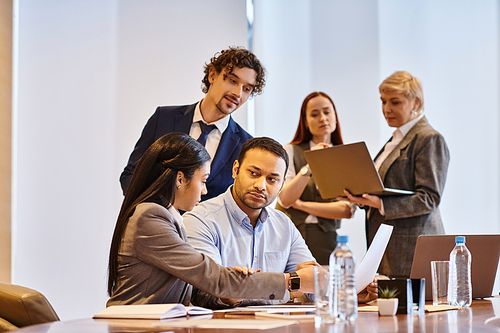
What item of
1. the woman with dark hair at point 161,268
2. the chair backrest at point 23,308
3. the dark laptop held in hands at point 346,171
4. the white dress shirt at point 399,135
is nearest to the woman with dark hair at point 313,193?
the dark laptop held in hands at point 346,171

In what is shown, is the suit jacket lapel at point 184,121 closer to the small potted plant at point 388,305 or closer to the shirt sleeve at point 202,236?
the shirt sleeve at point 202,236

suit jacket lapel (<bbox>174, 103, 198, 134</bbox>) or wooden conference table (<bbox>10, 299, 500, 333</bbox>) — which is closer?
wooden conference table (<bbox>10, 299, 500, 333</bbox>)

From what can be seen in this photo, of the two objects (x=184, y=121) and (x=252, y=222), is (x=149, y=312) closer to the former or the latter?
(x=252, y=222)

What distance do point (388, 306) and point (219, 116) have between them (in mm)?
1437

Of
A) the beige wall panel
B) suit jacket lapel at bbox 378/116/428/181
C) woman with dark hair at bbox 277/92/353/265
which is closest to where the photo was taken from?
suit jacket lapel at bbox 378/116/428/181

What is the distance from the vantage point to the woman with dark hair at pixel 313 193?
9.31 ft

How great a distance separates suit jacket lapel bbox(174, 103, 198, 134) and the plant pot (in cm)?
141

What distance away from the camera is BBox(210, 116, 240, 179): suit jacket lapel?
236 centimetres

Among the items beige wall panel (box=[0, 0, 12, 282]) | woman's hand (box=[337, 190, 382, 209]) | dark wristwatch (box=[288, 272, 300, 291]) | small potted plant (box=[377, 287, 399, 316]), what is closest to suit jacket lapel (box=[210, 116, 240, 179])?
woman's hand (box=[337, 190, 382, 209])

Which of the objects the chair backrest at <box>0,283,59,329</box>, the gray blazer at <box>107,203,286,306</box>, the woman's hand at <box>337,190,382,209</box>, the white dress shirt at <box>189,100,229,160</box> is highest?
the white dress shirt at <box>189,100,229,160</box>

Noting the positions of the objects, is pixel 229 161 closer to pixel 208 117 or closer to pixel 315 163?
pixel 208 117

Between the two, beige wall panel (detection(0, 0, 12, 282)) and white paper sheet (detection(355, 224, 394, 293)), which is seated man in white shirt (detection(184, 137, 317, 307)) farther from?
beige wall panel (detection(0, 0, 12, 282))

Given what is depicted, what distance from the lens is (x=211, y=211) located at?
1927mm

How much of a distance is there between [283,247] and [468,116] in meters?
2.43
